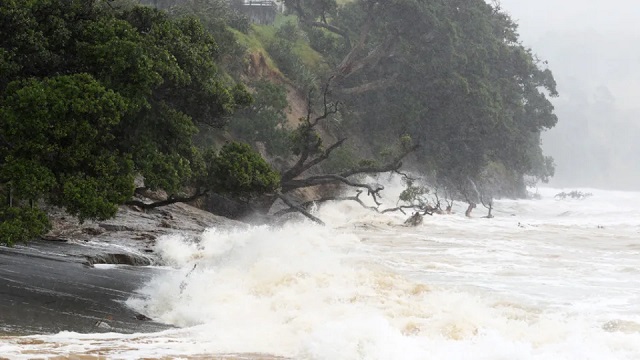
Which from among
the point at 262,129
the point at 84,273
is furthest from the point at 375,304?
the point at 262,129

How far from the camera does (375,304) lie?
12.8 m

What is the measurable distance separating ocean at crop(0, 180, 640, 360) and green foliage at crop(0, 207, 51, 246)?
2.21 meters

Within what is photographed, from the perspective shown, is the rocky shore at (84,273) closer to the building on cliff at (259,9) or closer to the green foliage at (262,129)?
the green foliage at (262,129)

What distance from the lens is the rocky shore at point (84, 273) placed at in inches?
455

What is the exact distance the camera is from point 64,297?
522 inches

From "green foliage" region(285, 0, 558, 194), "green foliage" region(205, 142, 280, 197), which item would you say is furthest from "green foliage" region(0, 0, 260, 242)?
"green foliage" region(285, 0, 558, 194)

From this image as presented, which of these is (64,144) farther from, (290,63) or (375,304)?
(290,63)

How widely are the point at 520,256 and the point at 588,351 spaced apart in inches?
467

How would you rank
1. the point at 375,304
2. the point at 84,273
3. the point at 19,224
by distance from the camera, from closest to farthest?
the point at 375,304 → the point at 19,224 → the point at 84,273

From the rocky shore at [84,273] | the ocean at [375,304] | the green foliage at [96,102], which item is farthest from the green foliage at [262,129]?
the green foliage at [96,102]

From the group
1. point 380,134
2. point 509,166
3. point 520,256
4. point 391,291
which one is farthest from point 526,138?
point 391,291

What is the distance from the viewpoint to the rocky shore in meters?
11.6

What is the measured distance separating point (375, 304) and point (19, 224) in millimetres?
6350

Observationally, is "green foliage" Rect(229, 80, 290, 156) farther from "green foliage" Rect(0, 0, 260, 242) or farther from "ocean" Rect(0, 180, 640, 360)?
"green foliage" Rect(0, 0, 260, 242)
